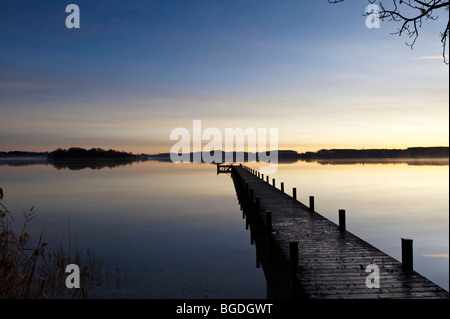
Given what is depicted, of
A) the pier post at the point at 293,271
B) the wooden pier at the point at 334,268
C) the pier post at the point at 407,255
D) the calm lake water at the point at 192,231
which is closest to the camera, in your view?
the wooden pier at the point at 334,268

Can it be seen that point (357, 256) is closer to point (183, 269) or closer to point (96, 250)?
point (183, 269)

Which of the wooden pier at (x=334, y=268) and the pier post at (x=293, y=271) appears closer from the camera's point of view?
the wooden pier at (x=334, y=268)

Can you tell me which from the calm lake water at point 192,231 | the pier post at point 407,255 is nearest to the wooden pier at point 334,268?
the pier post at point 407,255

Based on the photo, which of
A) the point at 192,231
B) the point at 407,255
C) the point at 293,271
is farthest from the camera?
the point at 192,231

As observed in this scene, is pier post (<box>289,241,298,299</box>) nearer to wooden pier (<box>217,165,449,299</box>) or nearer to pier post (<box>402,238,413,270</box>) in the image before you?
wooden pier (<box>217,165,449,299</box>)

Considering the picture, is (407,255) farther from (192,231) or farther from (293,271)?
(192,231)

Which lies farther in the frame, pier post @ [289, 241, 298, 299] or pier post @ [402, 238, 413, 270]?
pier post @ [402, 238, 413, 270]

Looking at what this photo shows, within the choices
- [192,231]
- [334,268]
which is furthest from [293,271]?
[192,231]

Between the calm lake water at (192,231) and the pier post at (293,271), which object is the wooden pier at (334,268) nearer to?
the pier post at (293,271)

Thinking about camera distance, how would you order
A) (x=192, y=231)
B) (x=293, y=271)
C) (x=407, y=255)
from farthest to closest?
(x=192, y=231) < (x=407, y=255) < (x=293, y=271)

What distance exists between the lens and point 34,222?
22859 millimetres

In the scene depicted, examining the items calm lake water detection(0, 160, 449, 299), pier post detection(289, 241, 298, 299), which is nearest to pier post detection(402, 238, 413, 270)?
pier post detection(289, 241, 298, 299)
